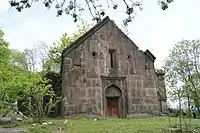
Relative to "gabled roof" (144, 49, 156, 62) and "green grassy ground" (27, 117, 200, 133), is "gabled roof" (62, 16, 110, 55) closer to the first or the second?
"gabled roof" (144, 49, 156, 62)

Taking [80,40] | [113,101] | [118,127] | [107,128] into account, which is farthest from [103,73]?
→ [107,128]

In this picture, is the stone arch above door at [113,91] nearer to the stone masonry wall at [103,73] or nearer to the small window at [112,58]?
the stone masonry wall at [103,73]

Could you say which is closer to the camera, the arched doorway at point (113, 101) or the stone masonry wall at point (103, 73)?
the stone masonry wall at point (103, 73)

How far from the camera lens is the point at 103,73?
21.7m

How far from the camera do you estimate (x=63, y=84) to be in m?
20.6

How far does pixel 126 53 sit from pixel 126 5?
15.9 m

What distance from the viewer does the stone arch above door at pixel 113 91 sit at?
71.6 feet

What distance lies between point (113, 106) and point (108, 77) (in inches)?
92.6

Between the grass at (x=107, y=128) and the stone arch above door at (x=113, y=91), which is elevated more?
the stone arch above door at (x=113, y=91)

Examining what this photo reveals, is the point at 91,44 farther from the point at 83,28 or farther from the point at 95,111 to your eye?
the point at 83,28

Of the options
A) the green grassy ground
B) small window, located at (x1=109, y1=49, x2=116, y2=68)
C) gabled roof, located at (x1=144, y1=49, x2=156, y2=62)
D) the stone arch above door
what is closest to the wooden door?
the stone arch above door

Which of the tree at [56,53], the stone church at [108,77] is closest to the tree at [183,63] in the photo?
the stone church at [108,77]

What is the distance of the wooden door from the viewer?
21.6 meters

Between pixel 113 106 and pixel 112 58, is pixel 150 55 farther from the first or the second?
pixel 113 106
